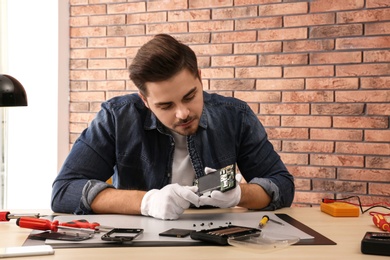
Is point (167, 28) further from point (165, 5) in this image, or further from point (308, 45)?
point (308, 45)

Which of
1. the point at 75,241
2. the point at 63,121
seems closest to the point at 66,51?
the point at 63,121

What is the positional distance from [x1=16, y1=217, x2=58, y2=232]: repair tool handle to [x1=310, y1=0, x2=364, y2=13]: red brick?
213 centimetres

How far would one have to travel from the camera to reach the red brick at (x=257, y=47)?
3.00 meters

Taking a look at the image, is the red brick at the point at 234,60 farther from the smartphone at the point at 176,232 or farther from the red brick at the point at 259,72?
the smartphone at the point at 176,232

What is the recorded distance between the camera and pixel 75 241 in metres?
1.16

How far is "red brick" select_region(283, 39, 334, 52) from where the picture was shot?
2.89 metres

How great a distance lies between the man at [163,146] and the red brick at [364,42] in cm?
113

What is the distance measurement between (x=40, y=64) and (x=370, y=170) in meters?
2.11

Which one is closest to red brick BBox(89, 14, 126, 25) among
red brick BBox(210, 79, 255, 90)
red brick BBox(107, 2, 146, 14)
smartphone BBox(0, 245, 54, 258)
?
red brick BBox(107, 2, 146, 14)

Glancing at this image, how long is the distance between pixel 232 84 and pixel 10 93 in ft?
5.72

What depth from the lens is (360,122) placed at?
2.84 metres

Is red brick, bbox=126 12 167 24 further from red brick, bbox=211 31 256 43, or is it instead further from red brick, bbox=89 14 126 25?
red brick, bbox=211 31 256 43

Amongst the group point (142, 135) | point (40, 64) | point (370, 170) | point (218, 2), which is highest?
point (218, 2)

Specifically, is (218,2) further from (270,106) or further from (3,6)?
(3,6)
